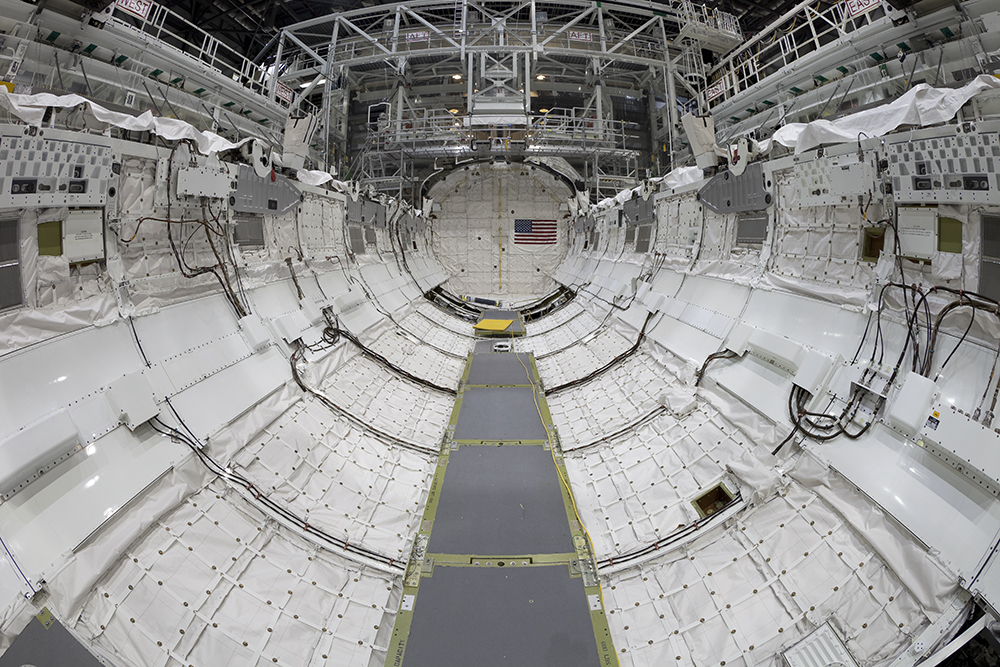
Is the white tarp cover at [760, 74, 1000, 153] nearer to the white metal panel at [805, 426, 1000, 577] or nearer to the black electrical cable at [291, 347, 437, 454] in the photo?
the white metal panel at [805, 426, 1000, 577]

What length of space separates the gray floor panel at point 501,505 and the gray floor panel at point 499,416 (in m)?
0.28

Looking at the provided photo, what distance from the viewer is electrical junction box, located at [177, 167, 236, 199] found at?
12.4ft

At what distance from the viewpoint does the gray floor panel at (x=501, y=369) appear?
22.4ft

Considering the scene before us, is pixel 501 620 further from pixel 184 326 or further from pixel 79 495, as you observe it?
pixel 184 326

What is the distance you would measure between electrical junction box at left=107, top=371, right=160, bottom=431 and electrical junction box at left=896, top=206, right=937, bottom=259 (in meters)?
5.79

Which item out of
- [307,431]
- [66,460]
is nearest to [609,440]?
[307,431]

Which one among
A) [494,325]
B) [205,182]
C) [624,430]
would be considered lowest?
[624,430]

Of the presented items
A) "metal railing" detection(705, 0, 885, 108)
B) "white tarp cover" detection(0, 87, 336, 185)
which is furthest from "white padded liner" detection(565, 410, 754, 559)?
"metal railing" detection(705, 0, 885, 108)

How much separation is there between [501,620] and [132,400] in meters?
3.06

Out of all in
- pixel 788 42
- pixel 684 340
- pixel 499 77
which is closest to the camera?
pixel 684 340

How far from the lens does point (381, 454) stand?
14.2 feet

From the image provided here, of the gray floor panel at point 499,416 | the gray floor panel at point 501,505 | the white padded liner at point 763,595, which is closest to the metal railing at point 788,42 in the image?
the gray floor panel at point 499,416

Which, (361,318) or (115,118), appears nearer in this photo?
(115,118)

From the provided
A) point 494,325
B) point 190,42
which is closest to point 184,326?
point 494,325
